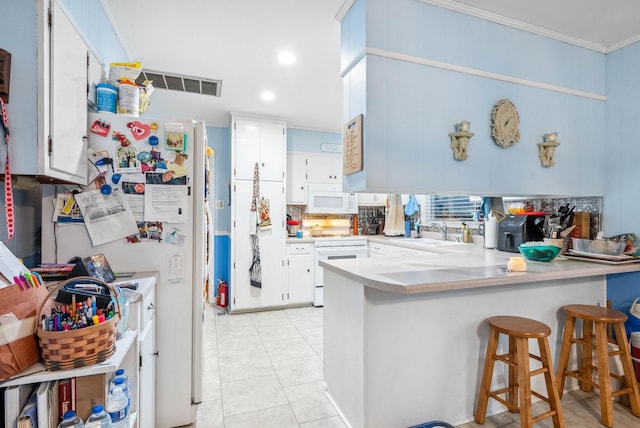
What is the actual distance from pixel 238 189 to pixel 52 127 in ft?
9.45

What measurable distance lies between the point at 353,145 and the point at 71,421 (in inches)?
72.4

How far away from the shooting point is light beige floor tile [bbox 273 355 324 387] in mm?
2488

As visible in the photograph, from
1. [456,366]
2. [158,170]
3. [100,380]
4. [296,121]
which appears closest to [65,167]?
[158,170]

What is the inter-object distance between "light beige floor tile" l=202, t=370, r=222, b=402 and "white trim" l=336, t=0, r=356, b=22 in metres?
A: 2.83

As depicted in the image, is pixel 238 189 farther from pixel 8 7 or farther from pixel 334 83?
pixel 8 7

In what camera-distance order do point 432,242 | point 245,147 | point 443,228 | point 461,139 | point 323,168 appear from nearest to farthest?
point 461,139, point 432,242, point 443,228, point 245,147, point 323,168

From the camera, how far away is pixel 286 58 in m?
2.71

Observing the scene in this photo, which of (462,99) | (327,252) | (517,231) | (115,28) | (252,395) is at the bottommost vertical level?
(252,395)

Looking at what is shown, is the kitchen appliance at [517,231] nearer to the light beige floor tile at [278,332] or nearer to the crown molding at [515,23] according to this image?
the crown molding at [515,23]

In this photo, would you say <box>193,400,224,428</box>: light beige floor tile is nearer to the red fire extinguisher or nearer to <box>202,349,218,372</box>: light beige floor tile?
<box>202,349,218,372</box>: light beige floor tile

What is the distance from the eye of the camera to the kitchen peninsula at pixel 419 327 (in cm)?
178

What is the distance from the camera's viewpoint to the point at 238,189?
4195mm

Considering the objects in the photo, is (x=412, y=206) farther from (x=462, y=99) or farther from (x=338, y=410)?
(x=338, y=410)

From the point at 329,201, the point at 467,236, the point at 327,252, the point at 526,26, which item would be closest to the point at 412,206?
the point at 467,236
